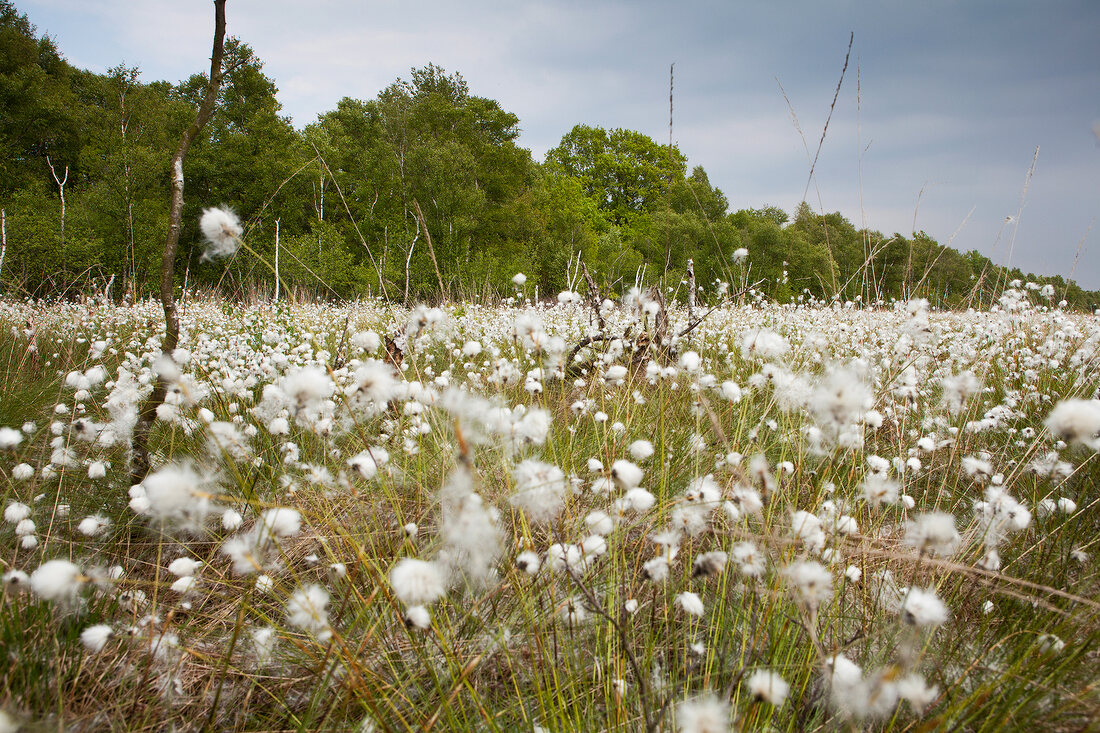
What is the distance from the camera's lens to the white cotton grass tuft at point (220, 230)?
1553mm

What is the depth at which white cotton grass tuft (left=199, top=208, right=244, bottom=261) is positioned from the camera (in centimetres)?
155

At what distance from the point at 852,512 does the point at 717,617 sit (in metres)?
1.08

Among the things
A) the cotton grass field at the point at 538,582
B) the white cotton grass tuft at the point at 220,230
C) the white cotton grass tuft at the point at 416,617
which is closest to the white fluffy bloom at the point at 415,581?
the cotton grass field at the point at 538,582

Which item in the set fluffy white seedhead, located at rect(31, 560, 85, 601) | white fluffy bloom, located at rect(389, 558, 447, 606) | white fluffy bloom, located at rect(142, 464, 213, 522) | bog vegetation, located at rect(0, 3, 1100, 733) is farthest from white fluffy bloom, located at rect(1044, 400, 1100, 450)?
fluffy white seedhead, located at rect(31, 560, 85, 601)

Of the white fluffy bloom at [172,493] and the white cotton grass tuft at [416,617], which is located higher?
the white fluffy bloom at [172,493]

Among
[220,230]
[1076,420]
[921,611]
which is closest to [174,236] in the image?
[220,230]

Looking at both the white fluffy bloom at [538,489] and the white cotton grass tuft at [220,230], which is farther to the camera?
the white cotton grass tuft at [220,230]

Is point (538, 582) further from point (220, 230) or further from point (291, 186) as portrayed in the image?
point (291, 186)

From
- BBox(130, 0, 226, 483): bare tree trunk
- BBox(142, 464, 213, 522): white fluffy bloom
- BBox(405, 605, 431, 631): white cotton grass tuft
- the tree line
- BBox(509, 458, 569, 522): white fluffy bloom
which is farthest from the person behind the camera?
the tree line

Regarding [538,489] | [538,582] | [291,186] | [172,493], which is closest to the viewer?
[172,493]

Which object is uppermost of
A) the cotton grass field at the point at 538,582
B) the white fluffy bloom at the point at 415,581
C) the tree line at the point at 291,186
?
the tree line at the point at 291,186

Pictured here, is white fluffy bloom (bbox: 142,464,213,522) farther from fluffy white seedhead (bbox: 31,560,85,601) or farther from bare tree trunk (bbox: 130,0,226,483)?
bare tree trunk (bbox: 130,0,226,483)

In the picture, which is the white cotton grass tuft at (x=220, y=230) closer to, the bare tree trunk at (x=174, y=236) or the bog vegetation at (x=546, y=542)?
the bog vegetation at (x=546, y=542)

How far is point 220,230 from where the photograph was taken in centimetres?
156
